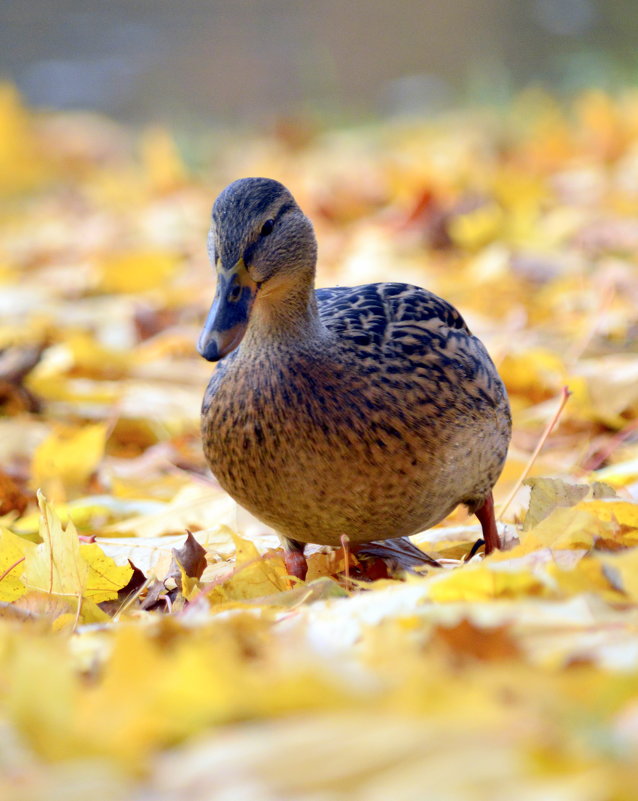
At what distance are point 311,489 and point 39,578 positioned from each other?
0.55 metres

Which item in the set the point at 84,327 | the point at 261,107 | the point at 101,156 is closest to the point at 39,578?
the point at 84,327

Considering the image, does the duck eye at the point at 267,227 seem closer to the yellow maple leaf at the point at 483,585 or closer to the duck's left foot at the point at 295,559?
the duck's left foot at the point at 295,559

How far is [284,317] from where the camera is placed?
251 cm

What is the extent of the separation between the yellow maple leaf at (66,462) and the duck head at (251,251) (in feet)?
2.80

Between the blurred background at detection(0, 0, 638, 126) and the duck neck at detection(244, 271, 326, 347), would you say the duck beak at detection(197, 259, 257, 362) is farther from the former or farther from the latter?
the blurred background at detection(0, 0, 638, 126)

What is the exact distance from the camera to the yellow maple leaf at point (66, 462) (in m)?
3.14

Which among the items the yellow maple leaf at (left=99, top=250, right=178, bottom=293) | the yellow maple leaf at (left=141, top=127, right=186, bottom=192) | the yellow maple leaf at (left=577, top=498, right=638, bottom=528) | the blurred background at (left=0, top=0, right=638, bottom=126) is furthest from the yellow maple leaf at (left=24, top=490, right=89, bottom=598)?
the blurred background at (left=0, top=0, right=638, bottom=126)

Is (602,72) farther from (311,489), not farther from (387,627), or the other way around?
(387,627)

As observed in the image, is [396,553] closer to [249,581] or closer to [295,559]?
[295,559]

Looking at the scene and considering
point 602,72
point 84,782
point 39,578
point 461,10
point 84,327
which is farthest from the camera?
point 461,10

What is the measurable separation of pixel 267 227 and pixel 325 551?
30.2 inches

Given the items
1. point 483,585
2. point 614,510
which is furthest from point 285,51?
point 483,585

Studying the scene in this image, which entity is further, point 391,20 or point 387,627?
point 391,20

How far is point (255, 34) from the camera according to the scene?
14.6 metres
